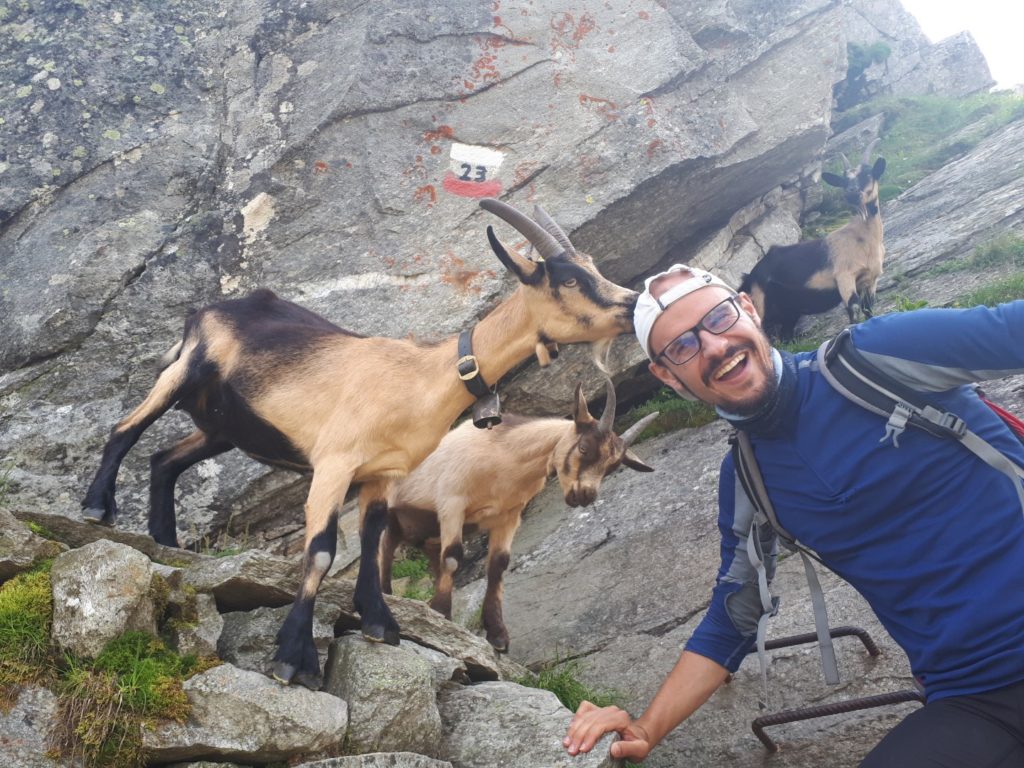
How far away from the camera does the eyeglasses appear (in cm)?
313

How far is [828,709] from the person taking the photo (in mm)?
3564

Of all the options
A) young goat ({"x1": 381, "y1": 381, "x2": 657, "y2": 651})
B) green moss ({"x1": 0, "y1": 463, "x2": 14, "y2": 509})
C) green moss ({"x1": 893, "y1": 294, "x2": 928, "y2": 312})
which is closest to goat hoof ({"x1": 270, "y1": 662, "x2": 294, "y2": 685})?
young goat ({"x1": 381, "y1": 381, "x2": 657, "y2": 651})

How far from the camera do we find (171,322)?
7.16 meters

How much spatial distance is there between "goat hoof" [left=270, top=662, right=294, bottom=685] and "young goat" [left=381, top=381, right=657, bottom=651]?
2.61 m

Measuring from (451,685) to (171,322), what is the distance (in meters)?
4.44

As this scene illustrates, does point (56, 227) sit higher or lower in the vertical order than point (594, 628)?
higher

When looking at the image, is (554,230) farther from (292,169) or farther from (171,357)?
(292,169)

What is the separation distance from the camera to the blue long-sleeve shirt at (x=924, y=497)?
2648 mm

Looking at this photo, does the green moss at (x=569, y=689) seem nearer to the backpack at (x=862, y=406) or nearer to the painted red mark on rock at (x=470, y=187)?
the backpack at (x=862, y=406)

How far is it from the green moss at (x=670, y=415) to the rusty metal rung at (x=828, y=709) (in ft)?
16.6

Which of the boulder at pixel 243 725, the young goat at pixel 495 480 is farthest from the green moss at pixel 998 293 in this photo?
the boulder at pixel 243 725

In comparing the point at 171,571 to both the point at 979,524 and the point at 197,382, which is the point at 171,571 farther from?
the point at 979,524

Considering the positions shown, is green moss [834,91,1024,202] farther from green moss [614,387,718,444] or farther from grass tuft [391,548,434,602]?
grass tuft [391,548,434,602]

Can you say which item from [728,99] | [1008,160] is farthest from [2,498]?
[1008,160]
